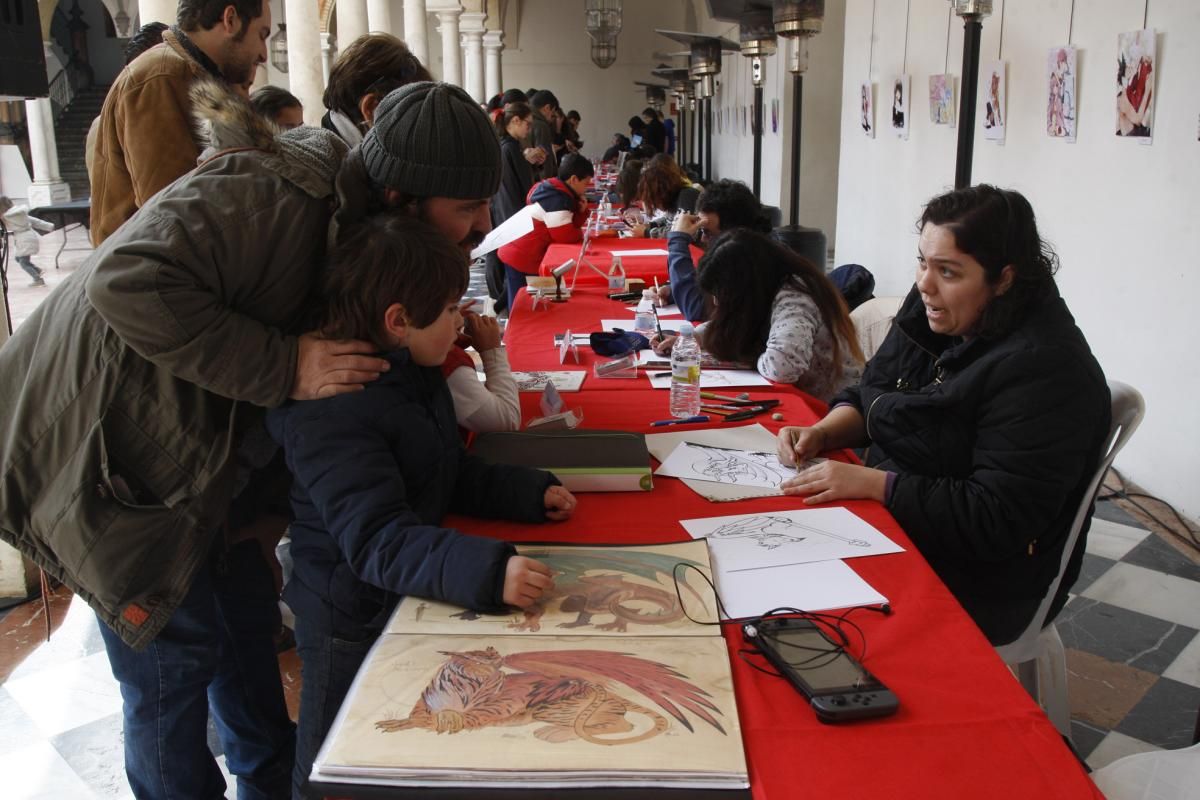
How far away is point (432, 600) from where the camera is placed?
1487 millimetres

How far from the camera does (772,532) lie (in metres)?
1.81

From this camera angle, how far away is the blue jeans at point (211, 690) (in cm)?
178

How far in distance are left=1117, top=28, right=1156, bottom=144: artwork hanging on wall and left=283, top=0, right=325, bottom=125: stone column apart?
511 centimetres

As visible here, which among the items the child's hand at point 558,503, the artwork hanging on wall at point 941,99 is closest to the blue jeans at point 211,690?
the child's hand at point 558,503

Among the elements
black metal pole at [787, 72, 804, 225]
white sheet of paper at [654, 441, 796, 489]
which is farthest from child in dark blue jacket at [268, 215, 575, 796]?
black metal pole at [787, 72, 804, 225]

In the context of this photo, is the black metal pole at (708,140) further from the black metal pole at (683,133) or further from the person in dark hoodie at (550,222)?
the black metal pole at (683,133)

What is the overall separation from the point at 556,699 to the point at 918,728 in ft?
1.49

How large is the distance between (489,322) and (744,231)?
119 cm

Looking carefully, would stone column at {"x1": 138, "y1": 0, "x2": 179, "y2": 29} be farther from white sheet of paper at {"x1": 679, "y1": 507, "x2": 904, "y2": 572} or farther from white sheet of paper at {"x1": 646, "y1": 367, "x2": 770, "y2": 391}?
white sheet of paper at {"x1": 679, "y1": 507, "x2": 904, "y2": 572}

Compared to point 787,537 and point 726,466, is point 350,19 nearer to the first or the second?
point 726,466

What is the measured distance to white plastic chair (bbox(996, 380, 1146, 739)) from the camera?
80.7 inches

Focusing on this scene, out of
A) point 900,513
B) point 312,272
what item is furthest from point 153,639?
point 900,513

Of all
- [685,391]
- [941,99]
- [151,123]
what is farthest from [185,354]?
[941,99]

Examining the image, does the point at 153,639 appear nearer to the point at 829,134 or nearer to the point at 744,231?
the point at 744,231
